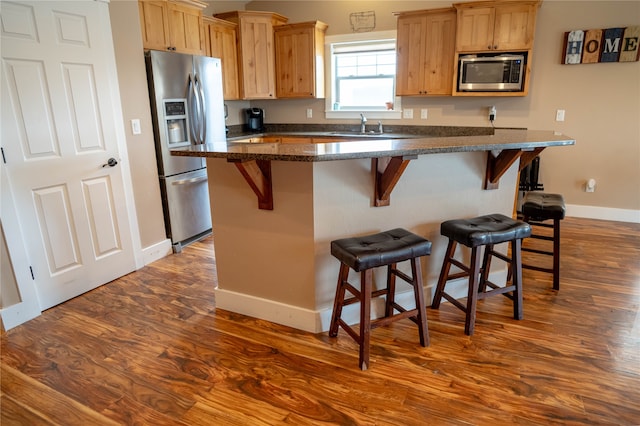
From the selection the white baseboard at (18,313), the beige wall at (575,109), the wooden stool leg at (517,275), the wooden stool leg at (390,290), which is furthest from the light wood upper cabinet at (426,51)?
the white baseboard at (18,313)

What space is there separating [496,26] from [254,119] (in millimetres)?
3155

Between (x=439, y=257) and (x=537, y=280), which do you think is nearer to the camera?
(x=439, y=257)

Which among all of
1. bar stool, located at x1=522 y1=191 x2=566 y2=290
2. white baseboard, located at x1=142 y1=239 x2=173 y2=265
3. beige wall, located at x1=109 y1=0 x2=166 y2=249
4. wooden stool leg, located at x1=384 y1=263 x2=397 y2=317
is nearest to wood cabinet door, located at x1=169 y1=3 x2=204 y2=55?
beige wall, located at x1=109 y1=0 x2=166 y2=249

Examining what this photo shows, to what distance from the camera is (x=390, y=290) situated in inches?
87.5

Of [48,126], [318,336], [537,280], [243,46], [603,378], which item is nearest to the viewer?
[603,378]

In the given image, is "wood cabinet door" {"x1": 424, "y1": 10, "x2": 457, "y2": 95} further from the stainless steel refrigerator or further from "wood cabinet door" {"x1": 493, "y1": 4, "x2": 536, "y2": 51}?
the stainless steel refrigerator

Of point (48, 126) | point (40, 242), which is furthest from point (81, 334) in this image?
point (48, 126)

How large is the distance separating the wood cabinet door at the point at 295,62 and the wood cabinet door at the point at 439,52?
140cm

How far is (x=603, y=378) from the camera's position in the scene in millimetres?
1801

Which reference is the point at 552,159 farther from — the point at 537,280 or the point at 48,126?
the point at 48,126

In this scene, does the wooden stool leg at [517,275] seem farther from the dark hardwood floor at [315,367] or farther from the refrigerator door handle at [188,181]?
the refrigerator door handle at [188,181]

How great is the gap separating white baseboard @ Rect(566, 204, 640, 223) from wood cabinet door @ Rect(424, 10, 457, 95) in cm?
197

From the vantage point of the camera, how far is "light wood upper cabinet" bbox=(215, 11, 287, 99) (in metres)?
4.61

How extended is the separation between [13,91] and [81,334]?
1493 millimetres
